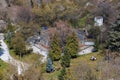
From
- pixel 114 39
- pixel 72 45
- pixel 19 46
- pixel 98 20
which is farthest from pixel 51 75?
pixel 98 20

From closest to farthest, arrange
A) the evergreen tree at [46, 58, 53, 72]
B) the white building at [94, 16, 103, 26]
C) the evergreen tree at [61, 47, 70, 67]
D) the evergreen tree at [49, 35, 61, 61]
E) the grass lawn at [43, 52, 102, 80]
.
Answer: the grass lawn at [43, 52, 102, 80]
the evergreen tree at [46, 58, 53, 72]
the evergreen tree at [61, 47, 70, 67]
the evergreen tree at [49, 35, 61, 61]
the white building at [94, 16, 103, 26]

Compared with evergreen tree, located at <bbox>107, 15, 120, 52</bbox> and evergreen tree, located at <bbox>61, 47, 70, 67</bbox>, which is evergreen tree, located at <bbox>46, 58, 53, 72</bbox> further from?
evergreen tree, located at <bbox>107, 15, 120, 52</bbox>

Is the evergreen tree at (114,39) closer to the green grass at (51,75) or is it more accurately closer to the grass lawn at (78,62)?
the grass lawn at (78,62)

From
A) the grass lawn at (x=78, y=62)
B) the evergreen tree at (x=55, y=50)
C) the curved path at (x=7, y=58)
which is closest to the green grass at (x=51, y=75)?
the grass lawn at (x=78, y=62)

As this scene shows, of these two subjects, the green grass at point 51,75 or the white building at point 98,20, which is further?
the white building at point 98,20

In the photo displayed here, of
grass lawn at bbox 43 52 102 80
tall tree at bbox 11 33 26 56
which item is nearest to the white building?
grass lawn at bbox 43 52 102 80
